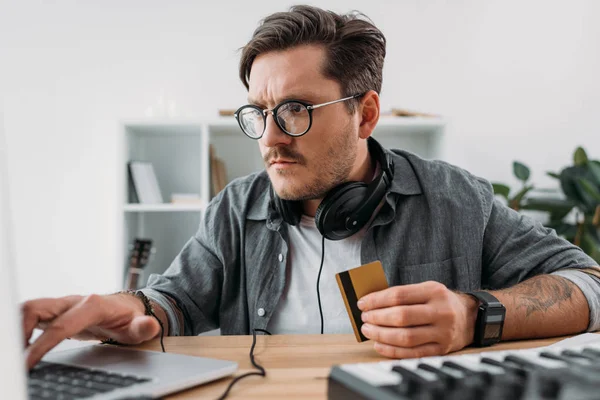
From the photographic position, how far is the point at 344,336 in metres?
0.96

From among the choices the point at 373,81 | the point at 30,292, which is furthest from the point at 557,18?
the point at 30,292

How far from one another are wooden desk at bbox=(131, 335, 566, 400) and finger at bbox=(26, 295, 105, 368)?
13cm

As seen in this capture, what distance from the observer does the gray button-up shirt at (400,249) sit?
132cm

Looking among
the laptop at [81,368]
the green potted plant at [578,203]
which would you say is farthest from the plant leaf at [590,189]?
the laptop at [81,368]

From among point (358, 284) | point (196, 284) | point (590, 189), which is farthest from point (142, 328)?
point (590, 189)

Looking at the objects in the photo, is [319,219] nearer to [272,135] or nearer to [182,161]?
[272,135]

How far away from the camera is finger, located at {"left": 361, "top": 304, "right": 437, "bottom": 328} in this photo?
80 centimetres

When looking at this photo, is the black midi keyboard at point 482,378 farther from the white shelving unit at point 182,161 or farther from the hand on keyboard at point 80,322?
the white shelving unit at point 182,161

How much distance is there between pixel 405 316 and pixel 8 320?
22.3 inches

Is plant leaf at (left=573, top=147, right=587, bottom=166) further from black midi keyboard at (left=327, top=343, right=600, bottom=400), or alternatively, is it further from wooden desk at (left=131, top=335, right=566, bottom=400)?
black midi keyboard at (left=327, top=343, right=600, bottom=400)

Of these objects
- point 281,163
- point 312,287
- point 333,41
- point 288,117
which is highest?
point 333,41

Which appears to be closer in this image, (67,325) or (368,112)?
(67,325)

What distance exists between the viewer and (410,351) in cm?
80

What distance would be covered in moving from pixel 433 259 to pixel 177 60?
2424 millimetres
